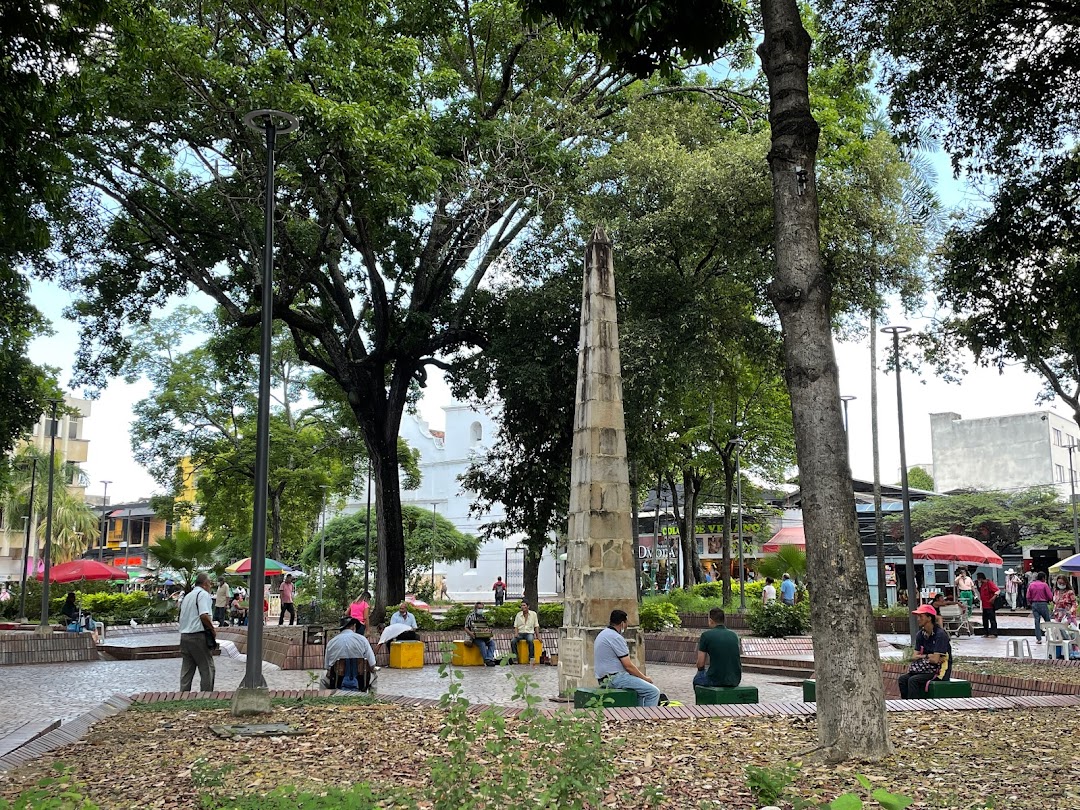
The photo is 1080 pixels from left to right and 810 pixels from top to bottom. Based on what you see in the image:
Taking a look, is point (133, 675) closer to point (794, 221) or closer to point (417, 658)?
point (417, 658)

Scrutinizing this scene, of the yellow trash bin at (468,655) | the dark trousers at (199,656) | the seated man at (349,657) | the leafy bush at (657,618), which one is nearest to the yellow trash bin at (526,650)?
the yellow trash bin at (468,655)

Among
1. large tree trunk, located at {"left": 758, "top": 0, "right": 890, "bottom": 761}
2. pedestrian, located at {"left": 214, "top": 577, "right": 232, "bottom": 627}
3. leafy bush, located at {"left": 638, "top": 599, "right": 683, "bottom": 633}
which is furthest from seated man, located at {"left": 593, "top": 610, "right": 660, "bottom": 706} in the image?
pedestrian, located at {"left": 214, "top": 577, "right": 232, "bottom": 627}

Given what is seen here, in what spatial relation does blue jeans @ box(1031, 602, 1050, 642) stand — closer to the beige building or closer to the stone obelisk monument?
the stone obelisk monument

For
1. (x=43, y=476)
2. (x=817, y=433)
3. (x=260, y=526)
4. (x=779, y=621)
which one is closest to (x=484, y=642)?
(x=779, y=621)

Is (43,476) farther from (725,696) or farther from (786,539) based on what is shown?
(725,696)

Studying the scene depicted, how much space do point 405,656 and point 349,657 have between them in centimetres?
804

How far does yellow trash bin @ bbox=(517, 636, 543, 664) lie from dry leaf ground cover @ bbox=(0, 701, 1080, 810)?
412 inches

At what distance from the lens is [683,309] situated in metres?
22.0

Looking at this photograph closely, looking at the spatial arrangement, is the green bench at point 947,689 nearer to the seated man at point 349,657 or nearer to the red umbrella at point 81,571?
the seated man at point 349,657

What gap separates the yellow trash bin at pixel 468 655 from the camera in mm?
21469

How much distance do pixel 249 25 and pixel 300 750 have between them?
14.8 m

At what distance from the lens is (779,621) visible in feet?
76.3

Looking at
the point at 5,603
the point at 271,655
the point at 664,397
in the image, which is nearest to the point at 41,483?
the point at 5,603

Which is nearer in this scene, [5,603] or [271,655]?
[271,655]
